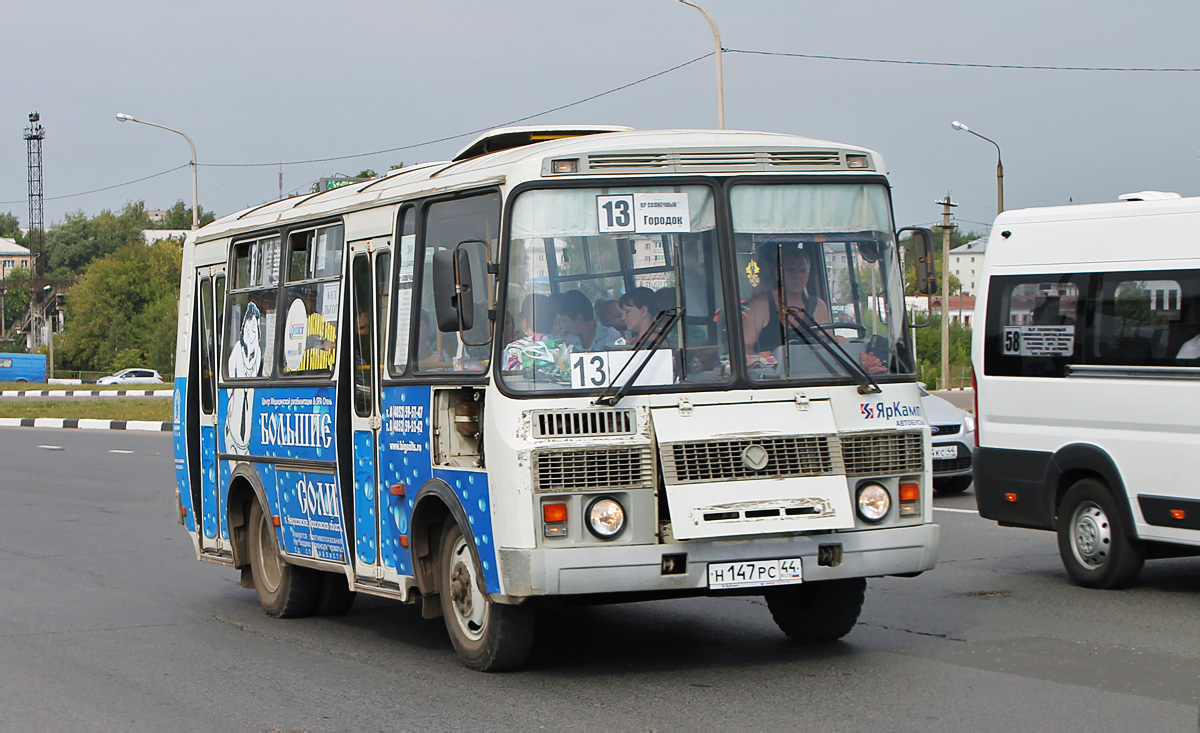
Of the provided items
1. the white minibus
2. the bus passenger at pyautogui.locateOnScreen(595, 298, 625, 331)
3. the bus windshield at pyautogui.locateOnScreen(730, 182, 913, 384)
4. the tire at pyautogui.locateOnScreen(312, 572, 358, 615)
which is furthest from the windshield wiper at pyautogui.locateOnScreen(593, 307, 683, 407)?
the white minibus

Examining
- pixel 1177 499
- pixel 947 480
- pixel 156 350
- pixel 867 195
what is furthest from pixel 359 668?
pixel 156 350

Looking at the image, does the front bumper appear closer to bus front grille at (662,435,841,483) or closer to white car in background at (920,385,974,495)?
bus front grille at (662,435,841,483)

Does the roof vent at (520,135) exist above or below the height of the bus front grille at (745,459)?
above

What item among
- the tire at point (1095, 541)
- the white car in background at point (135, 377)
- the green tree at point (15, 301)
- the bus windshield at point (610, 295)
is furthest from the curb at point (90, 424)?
the green tree at point (15, 301)

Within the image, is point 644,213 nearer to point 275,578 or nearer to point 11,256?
point 275,578

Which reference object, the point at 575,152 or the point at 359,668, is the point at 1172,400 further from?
the point at 359,668

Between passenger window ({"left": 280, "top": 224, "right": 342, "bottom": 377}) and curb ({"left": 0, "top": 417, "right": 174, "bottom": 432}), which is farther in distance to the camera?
curb ({"left": 0, "top": 417, "right": 174, "bottom": 432})

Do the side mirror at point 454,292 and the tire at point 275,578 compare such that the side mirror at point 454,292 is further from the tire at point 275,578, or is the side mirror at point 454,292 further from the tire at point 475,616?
the tire at point 275,578

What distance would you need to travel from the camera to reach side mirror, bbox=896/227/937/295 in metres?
7.56

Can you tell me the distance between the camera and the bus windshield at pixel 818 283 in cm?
729

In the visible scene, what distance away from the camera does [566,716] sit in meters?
6.51

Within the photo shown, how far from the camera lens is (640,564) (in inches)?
269

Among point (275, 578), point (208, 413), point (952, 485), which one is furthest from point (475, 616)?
point (952, 485)

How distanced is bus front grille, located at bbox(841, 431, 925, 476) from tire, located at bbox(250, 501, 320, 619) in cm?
429
